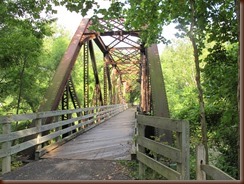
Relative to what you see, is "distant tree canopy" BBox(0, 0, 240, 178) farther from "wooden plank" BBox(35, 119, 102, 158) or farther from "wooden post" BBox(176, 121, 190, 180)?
"wooden plank" BBox(35, 119, 102, 158)

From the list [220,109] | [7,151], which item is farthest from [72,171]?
[220,109]

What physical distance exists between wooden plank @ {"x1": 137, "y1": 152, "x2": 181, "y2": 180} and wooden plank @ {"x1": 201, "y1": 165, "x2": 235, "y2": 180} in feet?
1.32

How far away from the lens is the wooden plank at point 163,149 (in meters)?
3.19

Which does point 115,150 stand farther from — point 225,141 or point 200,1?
point 200,1

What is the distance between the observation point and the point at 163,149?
11.6ft

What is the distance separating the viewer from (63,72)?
838 centimetres

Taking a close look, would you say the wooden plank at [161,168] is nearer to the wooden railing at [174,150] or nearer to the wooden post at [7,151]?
the wooden railing at [174,150]

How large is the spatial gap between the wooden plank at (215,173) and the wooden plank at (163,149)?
38cm

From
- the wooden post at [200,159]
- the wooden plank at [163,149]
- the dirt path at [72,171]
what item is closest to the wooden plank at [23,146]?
the dirt path at [72,171]

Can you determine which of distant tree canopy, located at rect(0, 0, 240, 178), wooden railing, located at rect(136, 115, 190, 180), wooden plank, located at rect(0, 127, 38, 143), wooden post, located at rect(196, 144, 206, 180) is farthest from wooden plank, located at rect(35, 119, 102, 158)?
wooden post, located at rect(196, 144, 206, 180)

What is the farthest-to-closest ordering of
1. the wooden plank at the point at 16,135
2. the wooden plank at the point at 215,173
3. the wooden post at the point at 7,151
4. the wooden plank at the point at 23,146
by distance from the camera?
1. the wooden plank at the point at 23,146
2. the wooden post at the point at 7,151
3. the wooden plank at the point at 16,135
4. the wooden plank at the point at 215,173

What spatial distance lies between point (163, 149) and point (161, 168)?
0.25 m

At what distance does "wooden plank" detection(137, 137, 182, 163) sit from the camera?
3193 millimetres

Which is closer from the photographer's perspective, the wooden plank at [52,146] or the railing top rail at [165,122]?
the railing top rail at [165,122]
